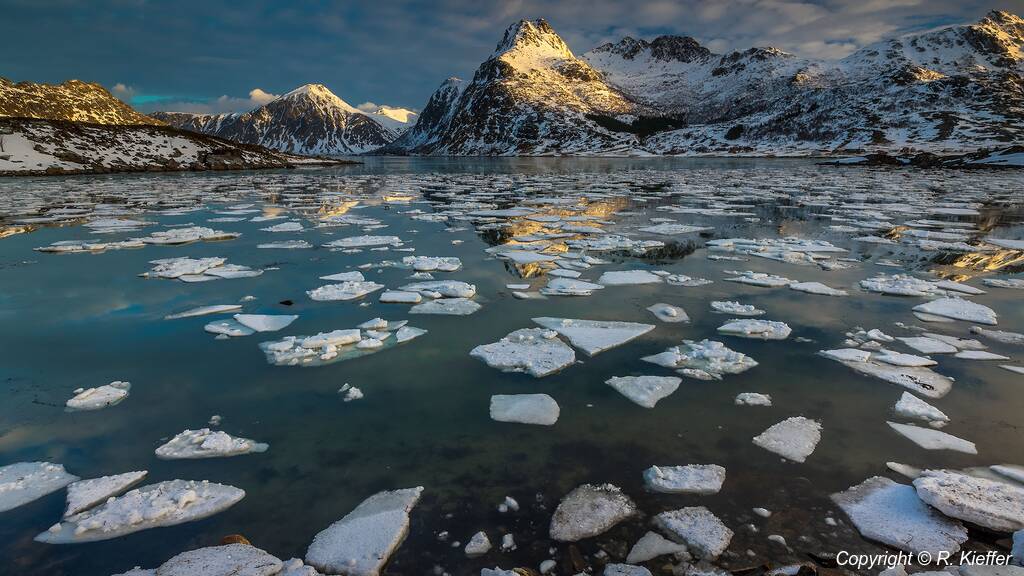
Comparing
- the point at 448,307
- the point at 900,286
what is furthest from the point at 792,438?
the point at 900,286

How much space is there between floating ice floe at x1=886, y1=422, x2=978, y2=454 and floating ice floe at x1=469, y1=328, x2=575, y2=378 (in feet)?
6.92

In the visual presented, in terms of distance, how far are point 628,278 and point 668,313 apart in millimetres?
1399

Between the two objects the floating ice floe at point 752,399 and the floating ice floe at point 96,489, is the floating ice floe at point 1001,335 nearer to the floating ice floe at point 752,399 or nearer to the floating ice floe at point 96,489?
the floating ice floe at point 752,399

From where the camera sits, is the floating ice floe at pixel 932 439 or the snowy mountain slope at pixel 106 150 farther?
the snowy mountain slope at pixel 106 150

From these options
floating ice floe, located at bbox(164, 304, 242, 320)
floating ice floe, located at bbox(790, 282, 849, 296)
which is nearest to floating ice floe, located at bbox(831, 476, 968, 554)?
floating ice floe, located at bbox(790, 282, 849, 296)

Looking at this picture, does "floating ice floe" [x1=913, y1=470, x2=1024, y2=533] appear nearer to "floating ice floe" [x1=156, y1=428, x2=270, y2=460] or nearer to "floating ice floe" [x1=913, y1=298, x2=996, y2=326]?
Answer: "floating ice floe" [x1=913, y1=298, x2=996, y2=326]

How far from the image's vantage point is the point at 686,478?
2.46 m

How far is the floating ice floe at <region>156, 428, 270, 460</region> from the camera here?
8.72 ft

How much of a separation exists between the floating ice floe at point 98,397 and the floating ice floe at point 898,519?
14.1ft

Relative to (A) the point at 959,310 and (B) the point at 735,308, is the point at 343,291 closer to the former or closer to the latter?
(B) the point at 735,308

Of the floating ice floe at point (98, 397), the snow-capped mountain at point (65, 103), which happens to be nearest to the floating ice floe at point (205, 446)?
the floating ice floe at point (98, 397)

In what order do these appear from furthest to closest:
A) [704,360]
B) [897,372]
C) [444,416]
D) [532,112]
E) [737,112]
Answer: [737,112] < [532,112] < [704,360] < [897,372] < [444,416]

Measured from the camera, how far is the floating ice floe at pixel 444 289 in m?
5.54

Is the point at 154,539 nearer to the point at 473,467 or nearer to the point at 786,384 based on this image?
the point at 473,467
